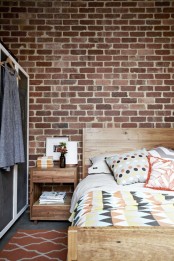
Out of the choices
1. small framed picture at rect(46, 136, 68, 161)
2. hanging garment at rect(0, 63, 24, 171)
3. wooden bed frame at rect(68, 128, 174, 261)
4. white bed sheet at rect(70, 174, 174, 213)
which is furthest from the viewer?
small framed picture at rect(46, 136, 68, 161)

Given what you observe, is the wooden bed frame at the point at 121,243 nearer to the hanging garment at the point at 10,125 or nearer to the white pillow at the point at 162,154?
the hanging garment at the point at 10,125

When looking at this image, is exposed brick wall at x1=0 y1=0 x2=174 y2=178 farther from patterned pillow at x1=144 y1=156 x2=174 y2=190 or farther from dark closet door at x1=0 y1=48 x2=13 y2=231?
patterned pillow at x1=144 y1=156 x2=174 y2=190

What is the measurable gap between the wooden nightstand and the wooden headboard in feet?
1.24

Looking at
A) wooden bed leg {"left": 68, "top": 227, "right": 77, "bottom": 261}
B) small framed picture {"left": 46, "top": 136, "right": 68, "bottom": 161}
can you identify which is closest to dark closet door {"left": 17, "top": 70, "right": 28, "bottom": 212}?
small framed picture {"left": 46, "top": 136, "right": 68, "bottom": 161}

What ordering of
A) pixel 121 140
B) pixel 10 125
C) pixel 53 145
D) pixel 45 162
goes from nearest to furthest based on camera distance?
pixel 10 125 → pixel 45 162 → pixel 121 140 → pixel 53 145

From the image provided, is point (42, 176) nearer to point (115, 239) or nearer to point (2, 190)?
point (2, 190)

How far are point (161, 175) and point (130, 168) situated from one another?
0.35 metres

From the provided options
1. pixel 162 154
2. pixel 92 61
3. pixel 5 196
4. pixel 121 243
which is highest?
pixel 92 61

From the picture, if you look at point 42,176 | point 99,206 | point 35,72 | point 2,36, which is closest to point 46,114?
point 35,72

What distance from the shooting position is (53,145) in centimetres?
361

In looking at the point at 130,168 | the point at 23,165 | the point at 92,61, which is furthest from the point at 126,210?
the point at 92,61

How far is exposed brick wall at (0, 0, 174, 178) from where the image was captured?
12.0 ft

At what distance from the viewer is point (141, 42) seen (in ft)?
12.1

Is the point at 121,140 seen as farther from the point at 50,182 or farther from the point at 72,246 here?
the point at 72,246
